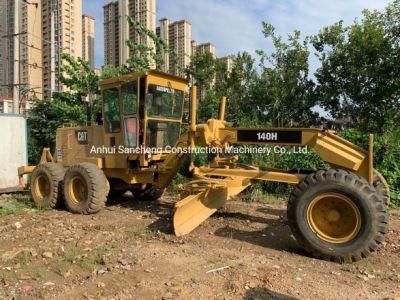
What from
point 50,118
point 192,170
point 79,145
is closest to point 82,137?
point 79,145

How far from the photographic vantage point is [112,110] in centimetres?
812

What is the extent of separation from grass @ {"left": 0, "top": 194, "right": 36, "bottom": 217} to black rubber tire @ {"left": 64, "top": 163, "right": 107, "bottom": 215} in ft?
3.55

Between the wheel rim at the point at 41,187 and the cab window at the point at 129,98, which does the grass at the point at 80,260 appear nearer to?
the cab window at the point at 129,98

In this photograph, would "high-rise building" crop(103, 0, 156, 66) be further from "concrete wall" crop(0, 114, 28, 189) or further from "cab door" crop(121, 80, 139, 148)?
"cab door" crop(121, 80, 139, 148)

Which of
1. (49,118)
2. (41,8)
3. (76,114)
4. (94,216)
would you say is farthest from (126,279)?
(41,8)

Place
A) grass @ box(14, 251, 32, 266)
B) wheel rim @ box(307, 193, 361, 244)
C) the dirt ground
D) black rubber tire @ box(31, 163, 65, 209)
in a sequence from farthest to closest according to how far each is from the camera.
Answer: black rubber tire @ box(31, 163, 65, 209)
grass @ box(14, 251, 32, 266)
wheel rim @ box(307, 193, 361, 244)
the dirt ground

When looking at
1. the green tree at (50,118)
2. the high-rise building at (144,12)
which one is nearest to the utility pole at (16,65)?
the green tree at (50,118)

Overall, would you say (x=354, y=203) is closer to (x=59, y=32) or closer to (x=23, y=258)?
(x=23, y=258)

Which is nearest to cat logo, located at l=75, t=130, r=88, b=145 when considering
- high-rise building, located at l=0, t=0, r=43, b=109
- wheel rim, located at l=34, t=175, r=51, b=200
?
wheel rim, located at l=34, t=175, r=51, b=200

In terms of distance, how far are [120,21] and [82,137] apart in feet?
50.0

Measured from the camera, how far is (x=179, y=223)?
5.95 meters

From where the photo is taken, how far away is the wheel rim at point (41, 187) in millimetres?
8878

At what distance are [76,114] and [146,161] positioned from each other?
807 cm

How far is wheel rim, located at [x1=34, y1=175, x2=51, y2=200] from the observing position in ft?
29.1
